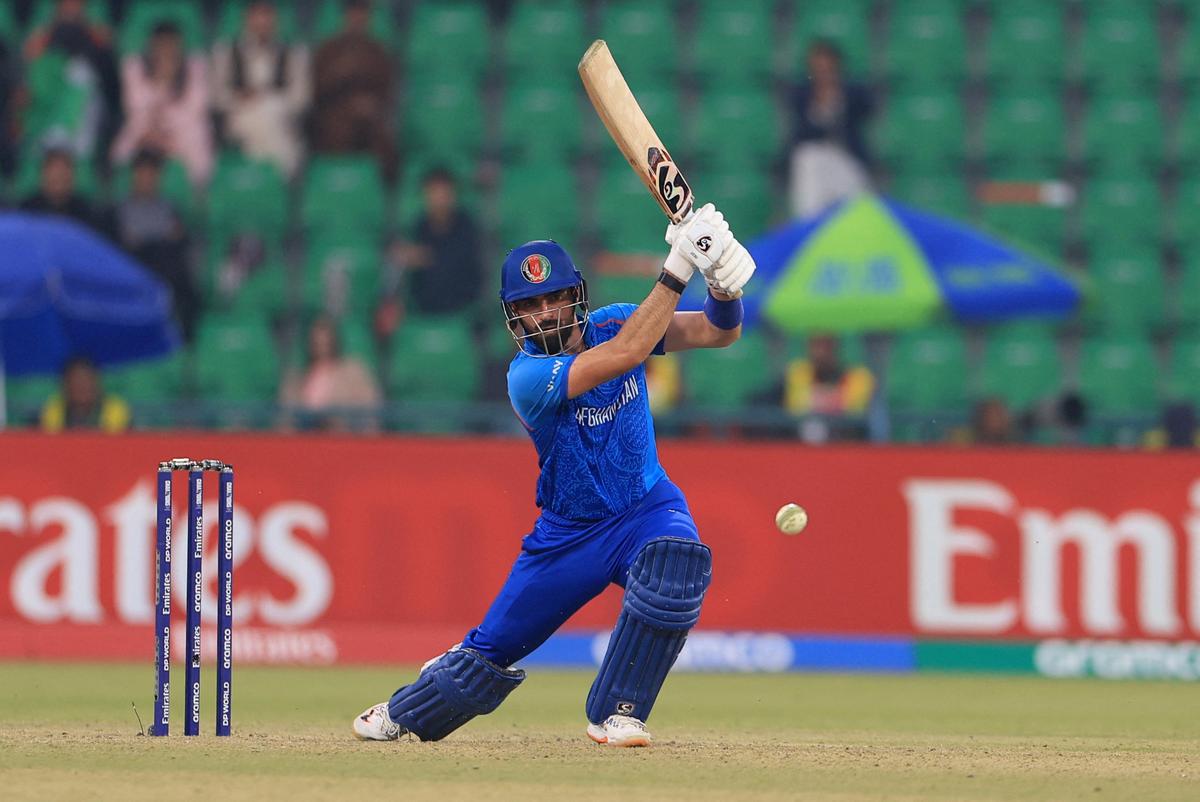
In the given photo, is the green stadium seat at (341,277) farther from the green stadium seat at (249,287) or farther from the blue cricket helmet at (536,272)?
the blue cricket helmet at (536,272)

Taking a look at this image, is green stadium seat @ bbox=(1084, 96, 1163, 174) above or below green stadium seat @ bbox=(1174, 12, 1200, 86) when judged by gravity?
below

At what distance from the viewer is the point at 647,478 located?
7488 mm

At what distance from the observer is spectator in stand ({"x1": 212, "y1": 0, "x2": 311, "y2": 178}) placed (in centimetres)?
1554

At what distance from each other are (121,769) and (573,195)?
991 cm

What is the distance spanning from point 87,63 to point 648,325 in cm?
957

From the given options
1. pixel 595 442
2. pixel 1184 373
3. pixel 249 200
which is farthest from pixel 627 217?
pixel 595 442

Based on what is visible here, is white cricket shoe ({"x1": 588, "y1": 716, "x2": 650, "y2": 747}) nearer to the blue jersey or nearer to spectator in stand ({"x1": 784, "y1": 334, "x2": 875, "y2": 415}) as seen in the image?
the blue jersey

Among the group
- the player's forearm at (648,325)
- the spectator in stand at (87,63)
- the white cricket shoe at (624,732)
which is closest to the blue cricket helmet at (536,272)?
the player's forearm at (648,325)

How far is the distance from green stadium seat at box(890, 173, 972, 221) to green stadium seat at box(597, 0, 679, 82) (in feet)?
6.77

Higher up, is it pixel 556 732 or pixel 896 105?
pixel 896 105

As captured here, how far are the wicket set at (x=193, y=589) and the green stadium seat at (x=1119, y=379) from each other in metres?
9.09

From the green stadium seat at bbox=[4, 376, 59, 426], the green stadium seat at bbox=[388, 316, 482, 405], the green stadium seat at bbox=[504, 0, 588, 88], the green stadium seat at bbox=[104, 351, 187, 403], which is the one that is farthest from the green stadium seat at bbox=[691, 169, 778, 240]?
the green stadium seat at bbox=[4, 376, 59, 426]

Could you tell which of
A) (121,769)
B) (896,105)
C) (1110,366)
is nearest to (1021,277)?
(1110,366)

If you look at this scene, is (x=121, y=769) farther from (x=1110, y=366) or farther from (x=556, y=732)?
(x=1110, y=366)
